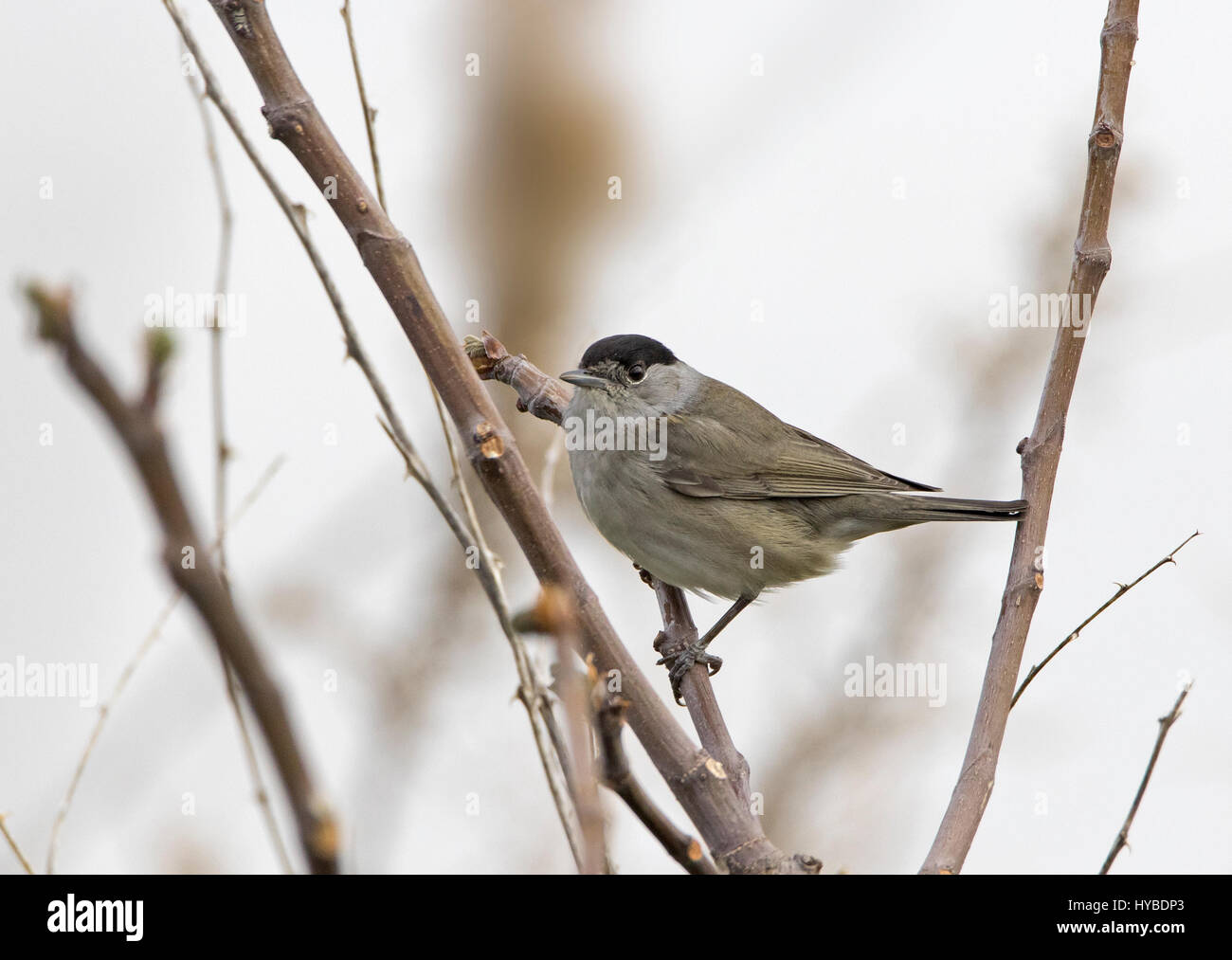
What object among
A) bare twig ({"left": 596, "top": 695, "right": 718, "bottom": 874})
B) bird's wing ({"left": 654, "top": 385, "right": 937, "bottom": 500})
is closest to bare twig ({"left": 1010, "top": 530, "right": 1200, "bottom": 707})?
bare twig ({"left": 596, "top": 695, "right": 718, "bottom": 874})

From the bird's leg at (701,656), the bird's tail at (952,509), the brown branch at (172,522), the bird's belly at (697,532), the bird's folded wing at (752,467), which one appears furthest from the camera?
the bird's folded wing at (752,467)

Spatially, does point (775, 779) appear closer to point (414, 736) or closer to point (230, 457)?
point (414, 736)

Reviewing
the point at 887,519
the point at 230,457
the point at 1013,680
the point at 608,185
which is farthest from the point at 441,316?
the point at 608,185

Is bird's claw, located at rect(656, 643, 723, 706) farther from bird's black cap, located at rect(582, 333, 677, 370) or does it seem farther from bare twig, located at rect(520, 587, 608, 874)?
bare twig, located at rect(520, 587, 608, 874)

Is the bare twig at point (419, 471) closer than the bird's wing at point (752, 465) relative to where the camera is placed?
Yes

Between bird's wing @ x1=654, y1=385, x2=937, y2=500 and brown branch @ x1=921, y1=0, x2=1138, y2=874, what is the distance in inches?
101

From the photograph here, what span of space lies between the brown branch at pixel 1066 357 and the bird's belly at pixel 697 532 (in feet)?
7.61

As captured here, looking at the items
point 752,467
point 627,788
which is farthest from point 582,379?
point 627,788

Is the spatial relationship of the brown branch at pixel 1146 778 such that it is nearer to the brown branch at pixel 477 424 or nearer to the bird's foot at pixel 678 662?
the brown branch at pixel 477 424

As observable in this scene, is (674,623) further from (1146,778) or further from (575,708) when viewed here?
(575,708)

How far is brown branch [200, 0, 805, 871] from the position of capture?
1932 millimetres

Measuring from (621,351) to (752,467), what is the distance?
2.92 feet

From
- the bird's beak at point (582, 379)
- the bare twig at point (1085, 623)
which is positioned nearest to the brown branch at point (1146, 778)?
the bare twig at point (1085, 623)

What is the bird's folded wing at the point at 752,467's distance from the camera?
561 centimetres
